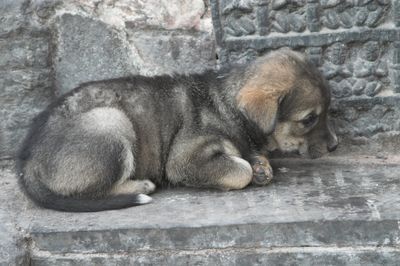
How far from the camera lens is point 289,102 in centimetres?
520

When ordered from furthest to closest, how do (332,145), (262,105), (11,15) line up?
(11,15), (332,145), (262,105)

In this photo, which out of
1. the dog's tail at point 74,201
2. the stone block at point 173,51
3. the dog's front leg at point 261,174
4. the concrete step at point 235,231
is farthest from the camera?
the stone block at point 173,51

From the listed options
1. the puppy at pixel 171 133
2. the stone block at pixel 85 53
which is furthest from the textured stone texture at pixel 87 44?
the puppy at pixel 171 133

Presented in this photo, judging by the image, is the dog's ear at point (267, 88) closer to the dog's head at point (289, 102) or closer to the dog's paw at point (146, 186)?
the dog's head at point (289, 102)

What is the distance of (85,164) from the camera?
4.93 m

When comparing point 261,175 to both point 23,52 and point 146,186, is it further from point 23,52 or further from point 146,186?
point 23,52

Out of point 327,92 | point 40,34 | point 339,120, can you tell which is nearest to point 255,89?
point 327,92

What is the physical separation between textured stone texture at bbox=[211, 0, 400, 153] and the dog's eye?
44cm

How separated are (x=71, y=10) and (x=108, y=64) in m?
0.47

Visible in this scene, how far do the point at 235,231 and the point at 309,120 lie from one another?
3.71 feet

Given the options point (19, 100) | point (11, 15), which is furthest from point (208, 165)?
point (11, 15)

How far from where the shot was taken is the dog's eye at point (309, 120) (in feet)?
17.3

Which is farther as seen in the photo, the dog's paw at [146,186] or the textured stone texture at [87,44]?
the textured stone texture at [87,44]

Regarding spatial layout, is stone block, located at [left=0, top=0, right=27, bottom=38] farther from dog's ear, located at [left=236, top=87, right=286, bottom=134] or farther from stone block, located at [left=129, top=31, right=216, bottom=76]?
dog's ear, located at [left=236, top=87, right=286, bottom=134]
